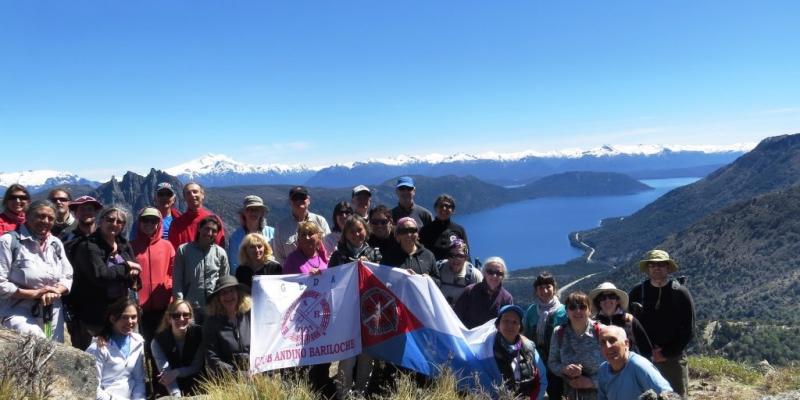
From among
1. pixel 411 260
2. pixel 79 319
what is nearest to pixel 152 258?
pixel 79 319

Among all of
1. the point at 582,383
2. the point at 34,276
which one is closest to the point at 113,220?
the point at 34,276

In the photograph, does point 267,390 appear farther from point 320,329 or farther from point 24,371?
point 24,371

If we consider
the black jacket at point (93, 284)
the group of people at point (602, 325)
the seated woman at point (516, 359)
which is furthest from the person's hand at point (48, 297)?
the group of people at point (602, 325)

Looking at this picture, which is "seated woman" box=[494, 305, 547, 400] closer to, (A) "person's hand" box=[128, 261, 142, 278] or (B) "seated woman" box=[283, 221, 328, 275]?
(B) "seated woman" box=[283, 221, 328, 275]

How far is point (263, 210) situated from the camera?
8.61m

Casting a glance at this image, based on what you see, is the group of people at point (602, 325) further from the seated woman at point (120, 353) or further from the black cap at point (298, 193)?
the seated woman at point (120, 353)

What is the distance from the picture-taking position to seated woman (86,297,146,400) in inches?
238

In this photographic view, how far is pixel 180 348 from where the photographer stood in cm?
668

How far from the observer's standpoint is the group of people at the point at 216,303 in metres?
6.15

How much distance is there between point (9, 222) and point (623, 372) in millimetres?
7618

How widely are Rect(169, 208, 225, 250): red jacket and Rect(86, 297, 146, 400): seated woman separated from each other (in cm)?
225

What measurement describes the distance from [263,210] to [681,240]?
15759 centimetres

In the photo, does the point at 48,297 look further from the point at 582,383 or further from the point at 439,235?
the point at 582,383

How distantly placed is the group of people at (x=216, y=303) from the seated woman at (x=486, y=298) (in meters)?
0.02
